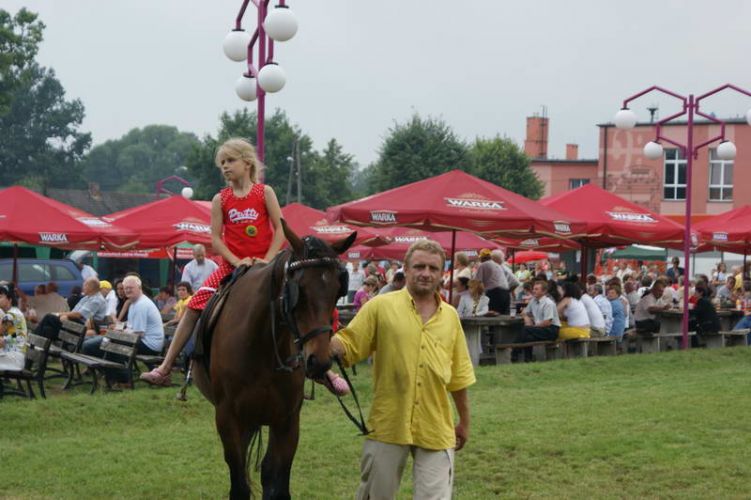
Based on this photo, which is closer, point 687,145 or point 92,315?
point 92,315

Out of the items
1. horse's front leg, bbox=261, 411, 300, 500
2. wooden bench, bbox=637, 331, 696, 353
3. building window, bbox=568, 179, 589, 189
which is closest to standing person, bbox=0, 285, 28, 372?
horse's front leg, bbox=261, 411, 300, 500

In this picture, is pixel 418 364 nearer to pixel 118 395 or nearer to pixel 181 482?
pixel 181 482

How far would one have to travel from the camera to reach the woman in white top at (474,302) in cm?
1866

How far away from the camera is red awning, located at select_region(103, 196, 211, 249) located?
21.3 metres

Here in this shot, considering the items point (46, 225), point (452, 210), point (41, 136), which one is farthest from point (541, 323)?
point (41, 136)

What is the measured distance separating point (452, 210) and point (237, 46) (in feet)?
13.7

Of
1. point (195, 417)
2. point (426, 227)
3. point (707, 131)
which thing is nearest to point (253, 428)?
point (195, 417)

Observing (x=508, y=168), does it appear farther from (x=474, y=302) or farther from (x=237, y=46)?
(x=237, y=46)

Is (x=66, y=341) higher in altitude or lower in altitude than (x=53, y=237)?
lower

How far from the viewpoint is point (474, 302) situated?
18.8m

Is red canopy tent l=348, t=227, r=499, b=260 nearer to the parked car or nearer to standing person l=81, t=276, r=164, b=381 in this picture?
the parked car

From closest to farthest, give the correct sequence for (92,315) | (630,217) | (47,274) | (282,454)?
(282,454), (92,315), (630,217), (47,274)

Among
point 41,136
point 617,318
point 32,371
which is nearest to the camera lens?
point 32,371

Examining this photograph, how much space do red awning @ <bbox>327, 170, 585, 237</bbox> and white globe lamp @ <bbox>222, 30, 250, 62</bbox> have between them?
281 centimetres
